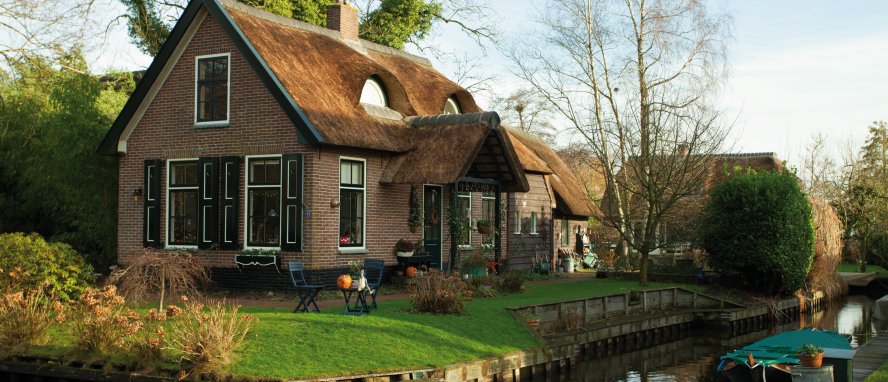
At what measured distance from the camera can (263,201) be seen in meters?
19.3

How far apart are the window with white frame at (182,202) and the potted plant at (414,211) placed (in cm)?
515

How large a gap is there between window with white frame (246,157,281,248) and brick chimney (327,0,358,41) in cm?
601

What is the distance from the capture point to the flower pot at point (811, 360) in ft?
41.0

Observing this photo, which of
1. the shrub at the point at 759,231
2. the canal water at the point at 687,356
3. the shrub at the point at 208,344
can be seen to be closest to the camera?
the shrub at the point at 208,344

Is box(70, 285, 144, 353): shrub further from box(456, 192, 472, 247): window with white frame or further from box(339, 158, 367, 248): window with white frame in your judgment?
box(456, 192, 472, 247): window with white frame

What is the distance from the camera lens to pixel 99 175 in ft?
75.2

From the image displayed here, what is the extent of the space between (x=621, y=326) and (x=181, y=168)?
35.5ft

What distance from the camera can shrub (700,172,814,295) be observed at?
2392cm

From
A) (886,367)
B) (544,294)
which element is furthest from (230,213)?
(886,367)

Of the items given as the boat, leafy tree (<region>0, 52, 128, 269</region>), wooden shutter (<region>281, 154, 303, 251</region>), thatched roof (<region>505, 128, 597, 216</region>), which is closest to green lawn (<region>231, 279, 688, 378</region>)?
wooden shutter (<region>281, 154, 303, 251</region>)

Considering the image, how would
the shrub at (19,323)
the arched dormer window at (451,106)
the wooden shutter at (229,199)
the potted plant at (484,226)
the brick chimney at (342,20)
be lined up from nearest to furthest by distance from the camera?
1. the shrub at (19,323)
2. the wooden shutter at (229,199)
3. the potted plant at (484,226)
4. the brick chimney at (342,20)
5. the arched dormer window at (451,106)

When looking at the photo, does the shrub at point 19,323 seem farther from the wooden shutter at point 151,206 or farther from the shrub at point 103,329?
the wooden shutter at point 151,206

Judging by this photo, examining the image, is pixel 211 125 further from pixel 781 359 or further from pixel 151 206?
pixel 781 359

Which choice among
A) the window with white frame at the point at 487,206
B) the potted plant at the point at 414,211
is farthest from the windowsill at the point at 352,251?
the window with white frame at the point at 487,206
